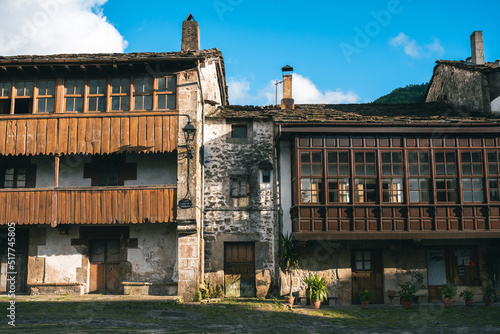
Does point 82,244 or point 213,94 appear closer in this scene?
point 82,244

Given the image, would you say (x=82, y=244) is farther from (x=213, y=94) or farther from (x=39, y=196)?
(x=213, y=94)

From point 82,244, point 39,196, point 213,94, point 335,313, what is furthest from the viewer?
point 213,94

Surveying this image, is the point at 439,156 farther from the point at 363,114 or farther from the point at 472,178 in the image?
the point at 363,114

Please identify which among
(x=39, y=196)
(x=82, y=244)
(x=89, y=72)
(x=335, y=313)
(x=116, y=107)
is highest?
(x=89, y=72)

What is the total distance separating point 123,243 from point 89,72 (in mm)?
5925

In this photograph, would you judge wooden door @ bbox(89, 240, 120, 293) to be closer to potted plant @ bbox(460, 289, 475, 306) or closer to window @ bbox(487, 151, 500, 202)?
potted plant @ bbox(460, 289, 475, 306)

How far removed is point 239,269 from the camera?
16812 millimetres

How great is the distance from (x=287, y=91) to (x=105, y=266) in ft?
32.6

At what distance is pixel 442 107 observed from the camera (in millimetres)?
19969

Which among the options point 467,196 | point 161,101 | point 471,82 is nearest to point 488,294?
point 467,196

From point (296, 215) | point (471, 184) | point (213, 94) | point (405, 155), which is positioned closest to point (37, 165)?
point (213, 94)

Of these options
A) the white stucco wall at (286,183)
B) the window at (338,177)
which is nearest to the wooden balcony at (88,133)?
the white stucco wall at (286,183)

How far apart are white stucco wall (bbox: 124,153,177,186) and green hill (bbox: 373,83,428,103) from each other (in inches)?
855

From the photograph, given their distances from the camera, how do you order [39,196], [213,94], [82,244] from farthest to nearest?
[213,94] → [82,244] → [39,196]
